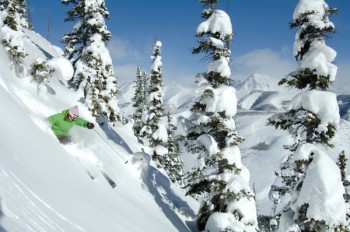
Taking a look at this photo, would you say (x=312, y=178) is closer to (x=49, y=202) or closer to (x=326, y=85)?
(x=326, y=85)

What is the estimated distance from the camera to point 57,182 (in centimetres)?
895

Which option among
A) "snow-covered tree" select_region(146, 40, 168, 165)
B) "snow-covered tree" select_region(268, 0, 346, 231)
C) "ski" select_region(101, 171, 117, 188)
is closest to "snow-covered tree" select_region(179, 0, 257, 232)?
"snow-covered tree" select_region(268, 0, 346, 231)

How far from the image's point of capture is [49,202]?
738 cm

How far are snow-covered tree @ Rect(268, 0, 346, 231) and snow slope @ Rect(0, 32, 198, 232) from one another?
5020 millimetres

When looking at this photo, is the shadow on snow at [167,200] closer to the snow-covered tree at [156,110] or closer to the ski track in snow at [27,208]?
the snow-covered tree at [156,110]

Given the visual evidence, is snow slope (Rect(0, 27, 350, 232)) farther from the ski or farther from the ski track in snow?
the ski

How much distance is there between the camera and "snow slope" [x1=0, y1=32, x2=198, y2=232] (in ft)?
21.0

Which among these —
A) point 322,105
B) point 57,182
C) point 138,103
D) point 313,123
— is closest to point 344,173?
point 313,123

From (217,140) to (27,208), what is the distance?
41.4ft

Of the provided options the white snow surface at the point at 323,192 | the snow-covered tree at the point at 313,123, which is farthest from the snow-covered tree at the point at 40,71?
the white snow surface at the point at 323,192

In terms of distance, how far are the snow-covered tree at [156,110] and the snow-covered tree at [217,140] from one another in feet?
45.4

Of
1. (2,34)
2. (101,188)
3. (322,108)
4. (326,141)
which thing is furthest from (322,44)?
(2,34)

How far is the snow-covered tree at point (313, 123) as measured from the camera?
12.0 m

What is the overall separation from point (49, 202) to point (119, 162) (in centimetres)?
1193
